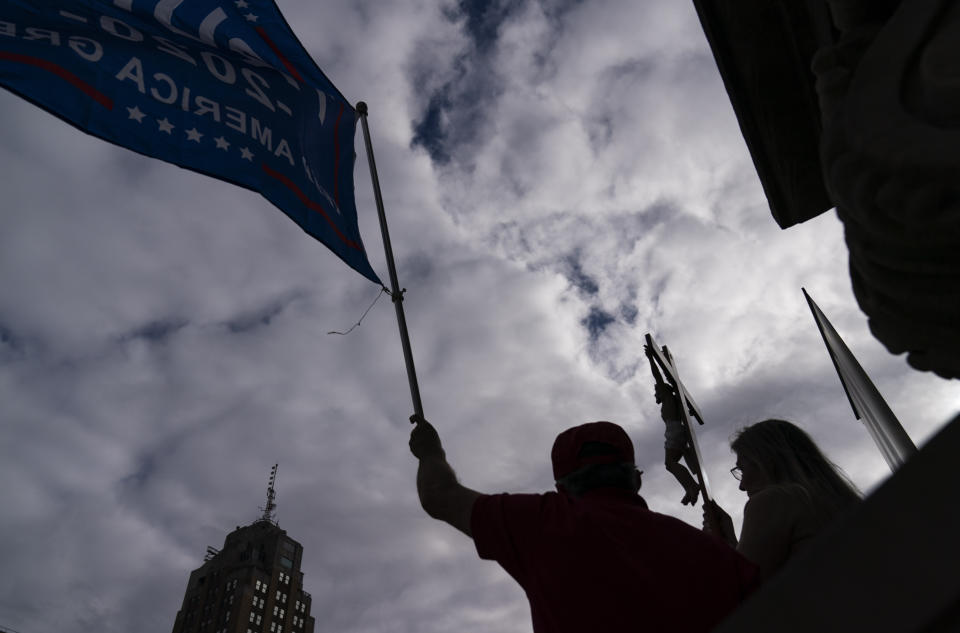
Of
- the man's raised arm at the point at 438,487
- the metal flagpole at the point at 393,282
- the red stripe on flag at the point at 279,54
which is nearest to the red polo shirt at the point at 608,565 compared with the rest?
the man's raised arm at the point at 438,487

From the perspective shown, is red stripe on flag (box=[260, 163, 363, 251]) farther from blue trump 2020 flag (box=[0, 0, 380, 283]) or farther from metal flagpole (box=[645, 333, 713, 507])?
metal flagpole (box=[645, 333, 713, 507])

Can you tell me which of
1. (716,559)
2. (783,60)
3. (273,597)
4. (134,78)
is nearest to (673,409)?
(783,60)

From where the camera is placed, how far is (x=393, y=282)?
15.7 ft

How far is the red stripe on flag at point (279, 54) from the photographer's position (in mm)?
5809

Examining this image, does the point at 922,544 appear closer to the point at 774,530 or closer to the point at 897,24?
the point at 897,24

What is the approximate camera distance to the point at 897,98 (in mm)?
1651

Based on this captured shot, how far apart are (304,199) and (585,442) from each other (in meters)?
3.55

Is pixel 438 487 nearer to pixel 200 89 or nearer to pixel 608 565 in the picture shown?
pixel 608 565

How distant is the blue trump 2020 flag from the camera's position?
466 centimetres

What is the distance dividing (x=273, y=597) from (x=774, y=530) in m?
93.8

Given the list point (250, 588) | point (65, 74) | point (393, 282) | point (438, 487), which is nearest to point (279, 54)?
point (65, 74)

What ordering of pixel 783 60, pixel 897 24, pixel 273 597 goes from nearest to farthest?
pixel 897 24
pixel 783 60
pixel 273 597

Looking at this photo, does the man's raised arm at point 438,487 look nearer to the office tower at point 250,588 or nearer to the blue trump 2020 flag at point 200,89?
the blue trump 2020 flag at point 200,89

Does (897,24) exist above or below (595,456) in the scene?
above
